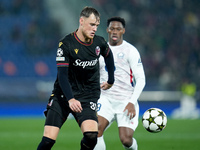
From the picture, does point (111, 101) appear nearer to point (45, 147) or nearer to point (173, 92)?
point (45, 147)

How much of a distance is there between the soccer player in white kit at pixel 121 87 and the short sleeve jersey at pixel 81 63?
114 cm

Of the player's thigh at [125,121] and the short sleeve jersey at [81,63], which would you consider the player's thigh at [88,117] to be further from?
the player's thigh at [125,121]

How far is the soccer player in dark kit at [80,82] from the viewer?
4.64 metres

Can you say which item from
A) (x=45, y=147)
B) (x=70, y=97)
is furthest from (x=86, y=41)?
(x=45, y=147)

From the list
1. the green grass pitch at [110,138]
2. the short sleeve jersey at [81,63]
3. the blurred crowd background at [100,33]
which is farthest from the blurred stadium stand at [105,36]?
the short sleeve jersey at [81,63]

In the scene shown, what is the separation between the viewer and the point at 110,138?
33.3ft

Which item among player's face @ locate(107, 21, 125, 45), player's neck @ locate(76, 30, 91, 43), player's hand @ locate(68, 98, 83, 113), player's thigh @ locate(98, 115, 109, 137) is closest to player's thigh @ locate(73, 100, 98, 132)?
player's hand @ locate(68, 98, 83, 113)

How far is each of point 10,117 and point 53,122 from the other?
12.2m

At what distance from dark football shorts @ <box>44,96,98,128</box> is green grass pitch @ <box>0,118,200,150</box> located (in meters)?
3.50

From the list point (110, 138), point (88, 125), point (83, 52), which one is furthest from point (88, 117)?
point (110, 138)

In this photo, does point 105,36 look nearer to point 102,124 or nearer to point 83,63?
point 102,124

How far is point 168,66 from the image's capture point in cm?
1844

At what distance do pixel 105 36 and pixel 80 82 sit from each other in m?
13.5

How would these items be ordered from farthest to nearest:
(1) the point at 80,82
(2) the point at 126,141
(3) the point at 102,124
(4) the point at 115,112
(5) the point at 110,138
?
(5) the point at 110,138
(4) the point at 115,112
(3) the point at 102,124
(2) the point at 126,141
(1) the point at 80,82
